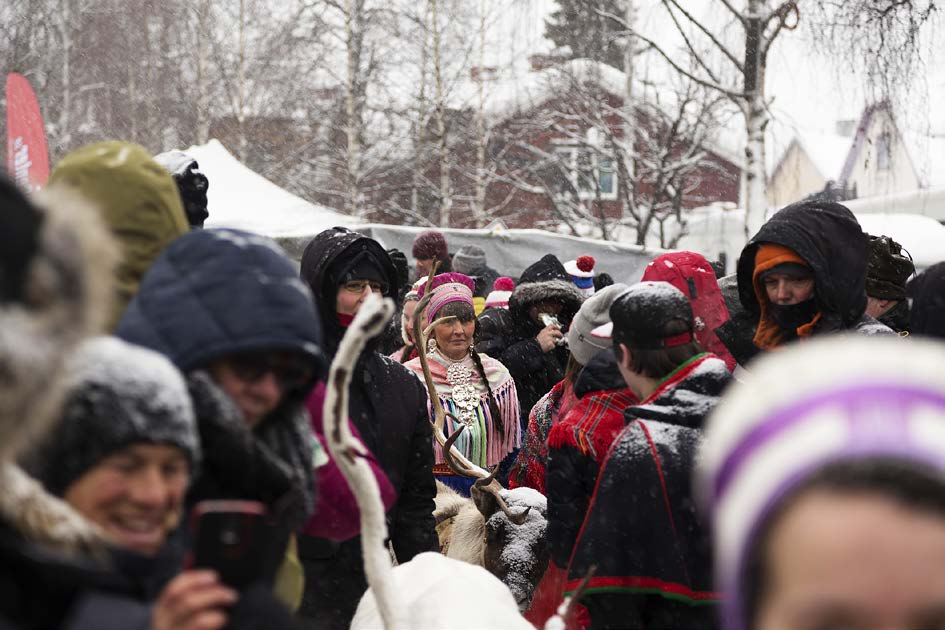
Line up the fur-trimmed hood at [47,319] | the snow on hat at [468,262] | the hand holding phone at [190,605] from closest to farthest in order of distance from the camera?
the fur-trimmed hood at [47,319], the hand holding phone at [190,605], the snow on hat at [468,262]

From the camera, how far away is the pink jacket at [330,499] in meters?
2.80

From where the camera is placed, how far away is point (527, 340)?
7.10m

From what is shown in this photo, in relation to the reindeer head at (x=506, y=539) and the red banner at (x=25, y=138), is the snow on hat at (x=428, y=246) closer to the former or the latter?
the red banner at (x=25, y=138)

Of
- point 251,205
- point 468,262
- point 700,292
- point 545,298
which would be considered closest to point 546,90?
point 251,205

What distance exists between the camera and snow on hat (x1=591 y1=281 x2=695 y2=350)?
11.3 feet

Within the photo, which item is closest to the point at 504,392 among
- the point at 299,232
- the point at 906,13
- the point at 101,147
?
the point at 101,147

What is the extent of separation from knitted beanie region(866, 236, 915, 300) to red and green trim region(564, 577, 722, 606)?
273 centimetres

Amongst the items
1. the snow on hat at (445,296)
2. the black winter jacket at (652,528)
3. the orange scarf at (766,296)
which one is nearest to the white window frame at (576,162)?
the snow on hat at (445,296)

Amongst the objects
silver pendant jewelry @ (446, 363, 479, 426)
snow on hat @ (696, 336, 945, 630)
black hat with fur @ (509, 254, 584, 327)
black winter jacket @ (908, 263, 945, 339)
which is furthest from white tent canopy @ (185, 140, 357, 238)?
snow on hat @ (696, 336, 945, 630)

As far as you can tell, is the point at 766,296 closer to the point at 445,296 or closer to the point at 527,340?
the point at 445,296

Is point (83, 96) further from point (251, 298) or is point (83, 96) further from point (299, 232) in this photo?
point (251, 298)

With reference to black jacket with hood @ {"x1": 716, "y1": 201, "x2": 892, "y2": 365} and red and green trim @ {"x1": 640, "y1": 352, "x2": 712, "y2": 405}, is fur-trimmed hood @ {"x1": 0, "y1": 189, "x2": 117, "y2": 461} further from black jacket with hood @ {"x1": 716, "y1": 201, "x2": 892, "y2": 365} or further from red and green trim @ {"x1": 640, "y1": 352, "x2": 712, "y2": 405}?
black jacket with hood @ {"x1": 716, "y1": 201, "x2": 892, "y2": 365}

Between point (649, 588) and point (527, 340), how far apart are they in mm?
3908

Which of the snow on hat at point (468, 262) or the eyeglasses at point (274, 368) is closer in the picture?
the eyeglasses at point (274, 368)
